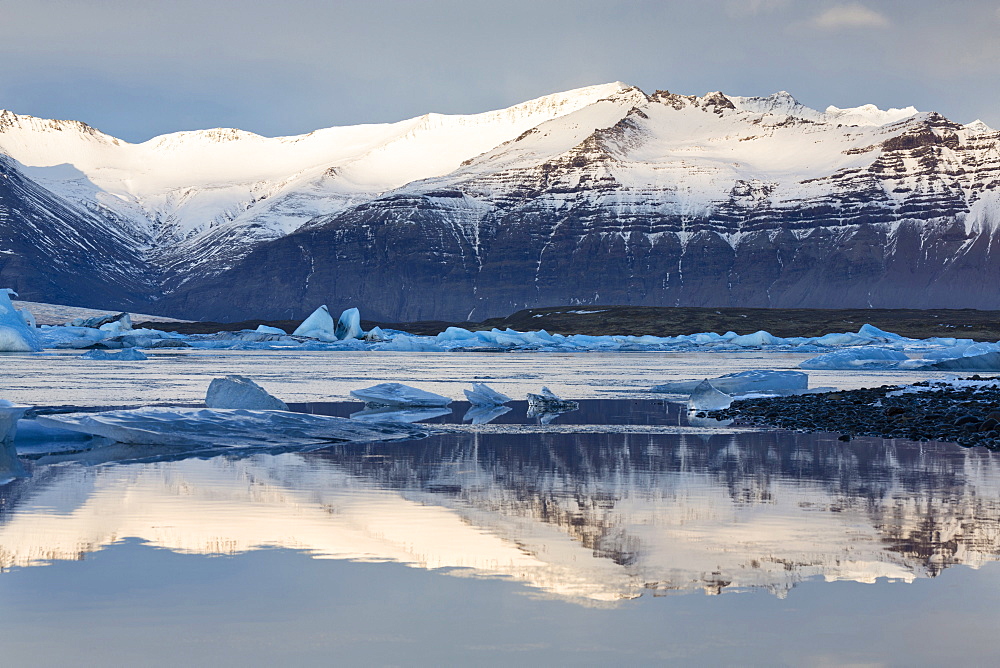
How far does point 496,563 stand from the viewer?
344 inches

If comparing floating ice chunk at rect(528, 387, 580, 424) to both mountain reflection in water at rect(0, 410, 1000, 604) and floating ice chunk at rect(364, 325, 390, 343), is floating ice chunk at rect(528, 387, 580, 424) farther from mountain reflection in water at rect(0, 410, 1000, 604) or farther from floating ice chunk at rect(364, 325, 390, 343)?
floating ice chunk at rect(364, 325, 390, 343)

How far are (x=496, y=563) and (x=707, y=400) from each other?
58.3ft

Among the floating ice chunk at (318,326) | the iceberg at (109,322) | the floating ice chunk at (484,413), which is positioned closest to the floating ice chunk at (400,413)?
the floating ice chunk at (484,413)

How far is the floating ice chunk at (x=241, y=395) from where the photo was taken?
21984mm

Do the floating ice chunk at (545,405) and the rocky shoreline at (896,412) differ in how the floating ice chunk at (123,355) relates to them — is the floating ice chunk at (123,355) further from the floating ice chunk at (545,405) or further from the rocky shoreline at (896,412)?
the rocky shoreline at (896,412)

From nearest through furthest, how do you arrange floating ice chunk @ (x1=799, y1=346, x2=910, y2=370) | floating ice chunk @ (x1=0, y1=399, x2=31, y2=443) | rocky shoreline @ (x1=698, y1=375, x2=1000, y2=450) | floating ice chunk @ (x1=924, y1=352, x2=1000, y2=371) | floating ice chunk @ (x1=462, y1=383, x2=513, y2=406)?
floating ice chunk @ (x1=0, y1=399, x2=31, y2=443)
rocky shoreline @ (x1=698, y1=375, x2=1000, y2=450)
floating ice chunk @ (x1=462, y1=383, x2=513, y2=406)
floating ice chunk @ (x1=924, y1=352, x2=1000, y2=371)
floating ice chunk @ (x1=799, y1=346, x2=910, y2=370)

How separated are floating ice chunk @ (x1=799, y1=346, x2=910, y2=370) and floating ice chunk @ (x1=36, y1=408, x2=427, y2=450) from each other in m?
38.0

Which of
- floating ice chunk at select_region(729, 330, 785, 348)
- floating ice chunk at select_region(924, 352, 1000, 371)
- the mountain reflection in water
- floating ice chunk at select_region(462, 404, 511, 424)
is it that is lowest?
floating ice chunk at select_region(729, 330, 785, 348)

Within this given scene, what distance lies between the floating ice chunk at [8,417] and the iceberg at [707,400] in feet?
46.6

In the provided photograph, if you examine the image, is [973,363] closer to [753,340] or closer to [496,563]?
[496,563]

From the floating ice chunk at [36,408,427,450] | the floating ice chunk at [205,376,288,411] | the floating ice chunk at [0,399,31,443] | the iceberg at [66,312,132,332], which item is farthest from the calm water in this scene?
the iceberg at [66,312,132,332]

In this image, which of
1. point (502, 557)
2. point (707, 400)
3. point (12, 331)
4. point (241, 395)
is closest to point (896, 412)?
point (707, 400)

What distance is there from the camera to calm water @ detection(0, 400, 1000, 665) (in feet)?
21.9

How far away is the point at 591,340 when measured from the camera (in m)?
102
